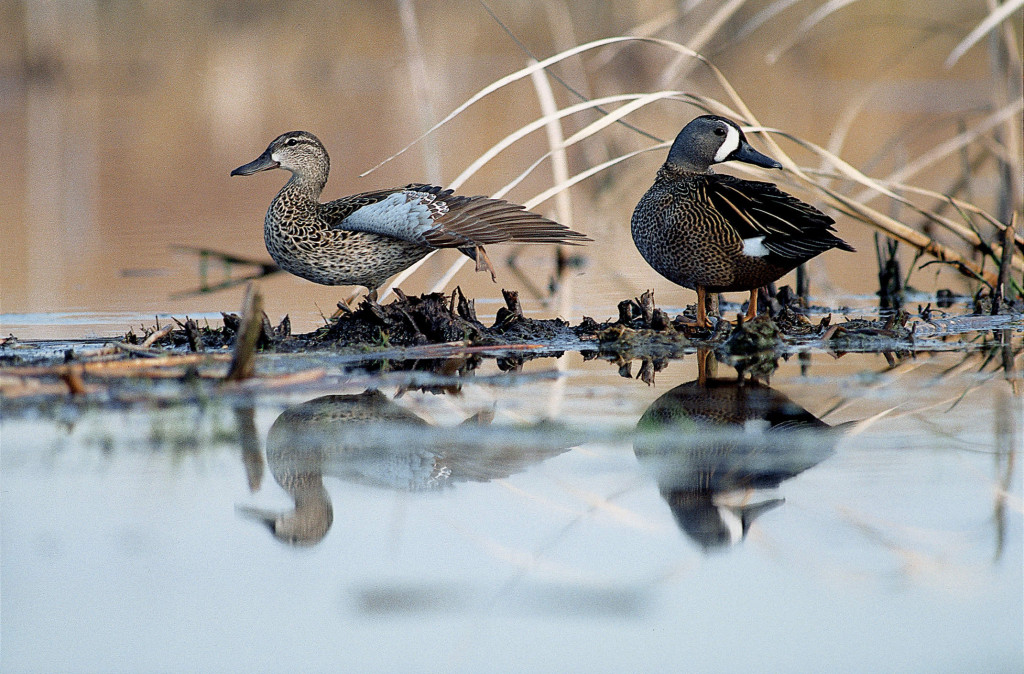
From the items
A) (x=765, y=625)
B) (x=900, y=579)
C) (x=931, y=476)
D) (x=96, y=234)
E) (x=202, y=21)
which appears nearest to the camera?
(x=765, y=625)

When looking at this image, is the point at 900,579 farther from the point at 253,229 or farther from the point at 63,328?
the point at 253,229

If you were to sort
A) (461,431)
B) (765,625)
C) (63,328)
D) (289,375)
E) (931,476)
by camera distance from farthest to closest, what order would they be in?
(63,328) < (289,375) < (461,431) < (931,476) < (765,625)

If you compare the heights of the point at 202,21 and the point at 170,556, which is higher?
the point at 202,21

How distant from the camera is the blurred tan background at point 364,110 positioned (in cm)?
733

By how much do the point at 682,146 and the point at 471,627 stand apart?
3786 mm

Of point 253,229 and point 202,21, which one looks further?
point 202,21

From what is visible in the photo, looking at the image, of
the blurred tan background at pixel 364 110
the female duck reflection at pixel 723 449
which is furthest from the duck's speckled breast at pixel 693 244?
the female duck reflection at pixel 723 449

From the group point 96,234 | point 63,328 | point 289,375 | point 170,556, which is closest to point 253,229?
point 96,234

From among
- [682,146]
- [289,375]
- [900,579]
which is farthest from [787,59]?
[900,579]

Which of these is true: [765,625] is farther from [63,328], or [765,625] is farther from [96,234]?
[96,234]

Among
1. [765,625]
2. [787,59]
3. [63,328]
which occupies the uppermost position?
[787,59]

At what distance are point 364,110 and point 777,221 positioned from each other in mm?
11957

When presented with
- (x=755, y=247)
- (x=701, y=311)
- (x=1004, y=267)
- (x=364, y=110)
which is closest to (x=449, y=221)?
(x=701, y=311)

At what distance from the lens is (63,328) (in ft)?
18.6
